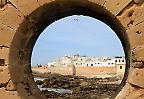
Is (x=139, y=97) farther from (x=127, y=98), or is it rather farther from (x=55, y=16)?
(x=55, y=16)

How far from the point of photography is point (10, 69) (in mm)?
5254

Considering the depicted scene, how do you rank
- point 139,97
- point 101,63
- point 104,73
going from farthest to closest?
point 101,63 < point 104,73 < point 139,97

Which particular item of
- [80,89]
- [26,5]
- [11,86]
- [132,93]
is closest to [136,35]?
[132,93]

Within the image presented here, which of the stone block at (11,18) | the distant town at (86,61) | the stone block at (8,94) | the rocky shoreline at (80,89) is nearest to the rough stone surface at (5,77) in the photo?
the stone block at (8,94)

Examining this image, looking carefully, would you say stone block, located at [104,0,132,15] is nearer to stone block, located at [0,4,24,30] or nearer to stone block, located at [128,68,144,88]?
stone block, located at [128,68,144,88]

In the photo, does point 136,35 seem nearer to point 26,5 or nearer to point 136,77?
point 136,77

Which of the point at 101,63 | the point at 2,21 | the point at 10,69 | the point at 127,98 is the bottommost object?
the point at 127,98

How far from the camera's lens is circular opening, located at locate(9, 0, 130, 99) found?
529 centimetres

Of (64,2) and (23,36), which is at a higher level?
(64,2)

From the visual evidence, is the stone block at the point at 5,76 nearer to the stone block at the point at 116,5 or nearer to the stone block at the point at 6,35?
the stone block at the point at 6,35

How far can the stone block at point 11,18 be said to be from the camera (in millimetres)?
5266

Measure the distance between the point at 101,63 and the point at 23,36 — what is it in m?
59.4

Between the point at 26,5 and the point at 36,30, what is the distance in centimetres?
71

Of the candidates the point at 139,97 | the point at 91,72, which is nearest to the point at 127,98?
the point at 139,97
